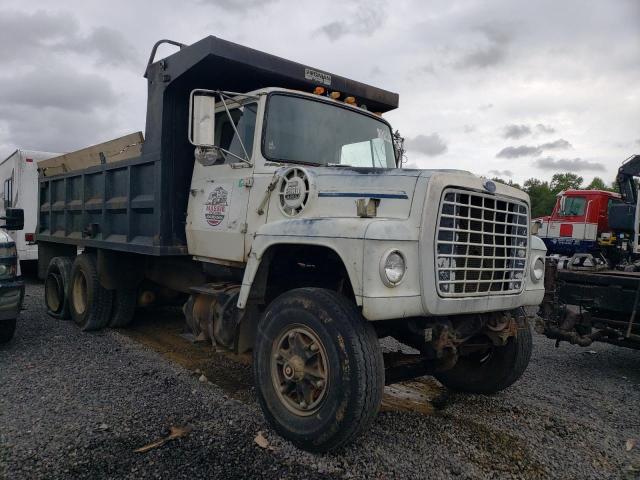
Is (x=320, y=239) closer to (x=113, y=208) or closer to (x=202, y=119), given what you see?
(x=202, y=119)

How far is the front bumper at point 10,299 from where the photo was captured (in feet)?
17.1

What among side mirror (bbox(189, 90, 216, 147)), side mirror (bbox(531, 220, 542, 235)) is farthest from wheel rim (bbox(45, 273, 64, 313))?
side mirror (bbox(531, 220, 542, 235))

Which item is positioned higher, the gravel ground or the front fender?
the front fender

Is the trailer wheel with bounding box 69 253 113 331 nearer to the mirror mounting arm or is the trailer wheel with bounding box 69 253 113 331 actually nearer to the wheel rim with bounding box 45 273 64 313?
the wheel rim with bounding box 45 273 64 313

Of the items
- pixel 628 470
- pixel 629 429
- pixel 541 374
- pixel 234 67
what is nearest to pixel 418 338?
pixel 628 470

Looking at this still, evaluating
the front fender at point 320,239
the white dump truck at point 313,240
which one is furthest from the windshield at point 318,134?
the front fender at point 320,239

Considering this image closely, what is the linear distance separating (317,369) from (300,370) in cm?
11

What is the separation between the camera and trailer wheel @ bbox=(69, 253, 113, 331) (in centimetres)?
642

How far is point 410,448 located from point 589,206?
14.0 meters

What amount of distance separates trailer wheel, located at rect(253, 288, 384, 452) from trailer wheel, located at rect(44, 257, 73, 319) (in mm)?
4590

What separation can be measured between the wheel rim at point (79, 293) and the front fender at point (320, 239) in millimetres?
3953

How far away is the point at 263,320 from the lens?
360cm

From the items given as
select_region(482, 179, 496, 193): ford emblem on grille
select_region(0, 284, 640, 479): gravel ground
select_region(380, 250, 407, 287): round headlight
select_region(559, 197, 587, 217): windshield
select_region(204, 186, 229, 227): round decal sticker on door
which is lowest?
select_region(0, 284, 640, 479): gravel ground

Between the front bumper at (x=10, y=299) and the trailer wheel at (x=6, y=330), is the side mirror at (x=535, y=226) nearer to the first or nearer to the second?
the front bumper at (x=10, y=299)
